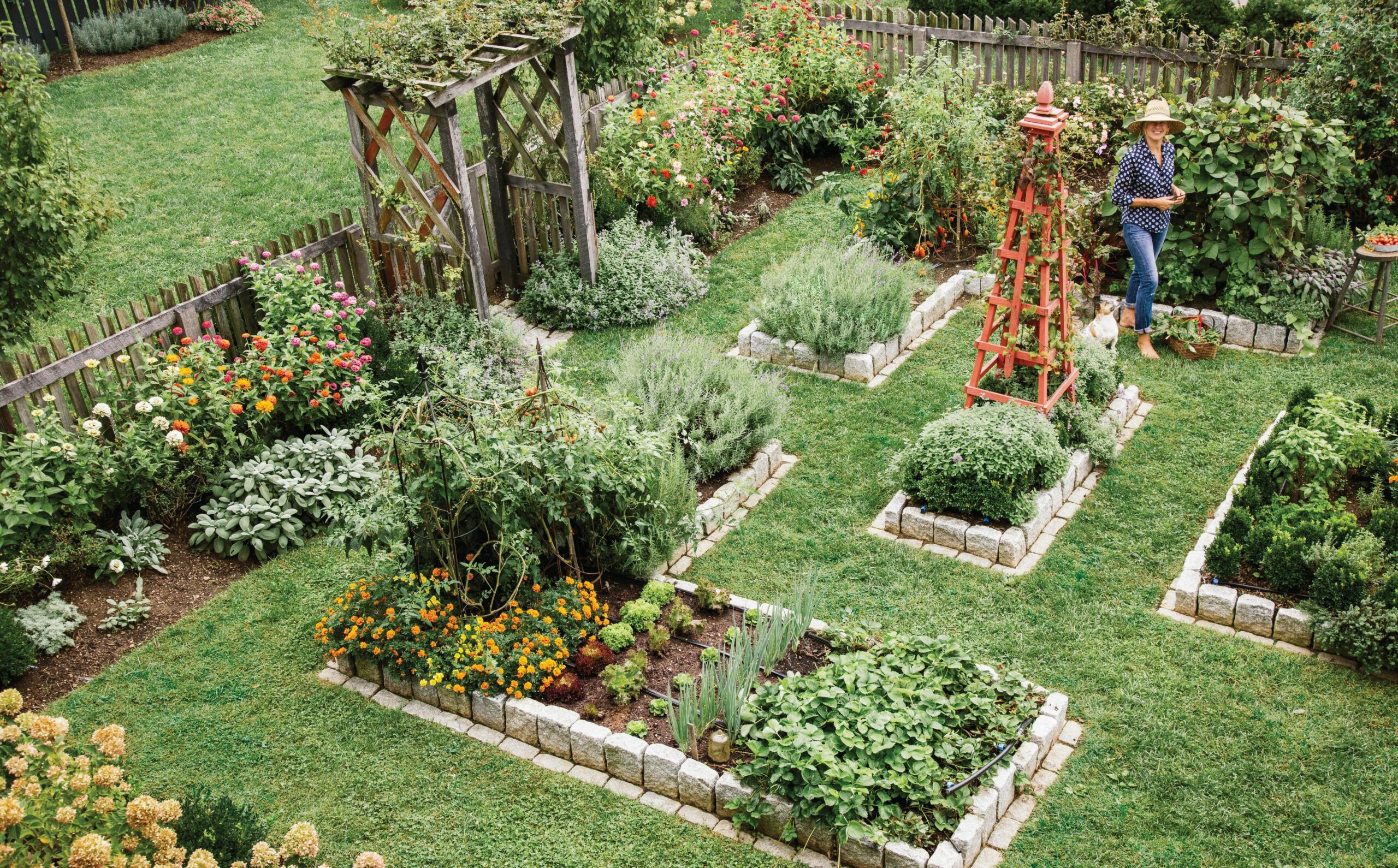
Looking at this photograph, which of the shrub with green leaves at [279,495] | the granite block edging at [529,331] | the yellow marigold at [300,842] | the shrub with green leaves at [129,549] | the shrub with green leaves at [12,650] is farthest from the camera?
the granite block edging at [529,331]

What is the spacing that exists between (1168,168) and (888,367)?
262 centimetres

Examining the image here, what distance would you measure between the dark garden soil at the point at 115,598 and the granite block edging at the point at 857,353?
13.9ft

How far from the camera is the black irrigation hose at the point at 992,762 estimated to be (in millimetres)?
5332

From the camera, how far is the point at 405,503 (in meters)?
6.34

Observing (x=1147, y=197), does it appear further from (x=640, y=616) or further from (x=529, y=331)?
(x=640, y=616)

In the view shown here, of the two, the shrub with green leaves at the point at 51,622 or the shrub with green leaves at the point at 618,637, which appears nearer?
the shrub with green leaves at the point at 618,637

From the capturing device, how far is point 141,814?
375cm

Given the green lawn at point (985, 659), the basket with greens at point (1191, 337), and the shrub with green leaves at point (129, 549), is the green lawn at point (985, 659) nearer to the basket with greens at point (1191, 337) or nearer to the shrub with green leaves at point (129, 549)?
the shrub with green leaves at point (129, 549)

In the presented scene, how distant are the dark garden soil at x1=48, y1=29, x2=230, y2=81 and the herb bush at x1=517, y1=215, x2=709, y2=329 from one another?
9.11 metres

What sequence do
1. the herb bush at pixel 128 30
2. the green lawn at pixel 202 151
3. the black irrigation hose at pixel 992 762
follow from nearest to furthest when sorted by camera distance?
the black irrigation hose at pixel 992 762
the green lawn at pixel 202 151
the herb bush at pixel 128 30

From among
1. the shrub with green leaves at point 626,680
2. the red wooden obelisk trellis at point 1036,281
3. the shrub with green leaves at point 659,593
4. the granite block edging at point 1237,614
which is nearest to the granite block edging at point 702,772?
the shrub with green leaves at point 626,680

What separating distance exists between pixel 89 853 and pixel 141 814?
0.28 metres

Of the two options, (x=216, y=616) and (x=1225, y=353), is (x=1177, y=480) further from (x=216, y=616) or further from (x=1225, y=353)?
(x=216, y=616)

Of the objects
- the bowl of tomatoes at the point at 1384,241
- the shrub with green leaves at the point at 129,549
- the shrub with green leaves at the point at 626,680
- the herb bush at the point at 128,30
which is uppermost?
the herb bush at the point at 128,30
